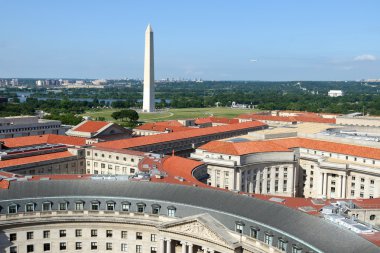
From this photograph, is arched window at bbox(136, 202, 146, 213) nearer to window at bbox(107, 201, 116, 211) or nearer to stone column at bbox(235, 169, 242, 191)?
window at bbox(107, 201, 116, 211)

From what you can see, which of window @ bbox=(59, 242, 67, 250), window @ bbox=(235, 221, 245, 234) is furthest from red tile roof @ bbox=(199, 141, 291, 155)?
window @ bbox=(59, 242, 67, 250)

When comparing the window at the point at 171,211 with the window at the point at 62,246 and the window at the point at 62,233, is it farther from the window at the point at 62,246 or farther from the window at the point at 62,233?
the window at the point at 62,246

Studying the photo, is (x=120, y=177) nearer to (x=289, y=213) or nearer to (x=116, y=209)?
(x=116, y=209)

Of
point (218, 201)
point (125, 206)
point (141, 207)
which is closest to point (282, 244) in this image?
point (218, 201)

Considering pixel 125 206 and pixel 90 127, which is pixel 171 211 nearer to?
pixel 125 206

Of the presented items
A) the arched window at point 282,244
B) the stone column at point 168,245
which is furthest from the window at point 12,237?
the arched window at point 282,244

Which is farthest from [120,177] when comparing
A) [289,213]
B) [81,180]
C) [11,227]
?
[289,213]
